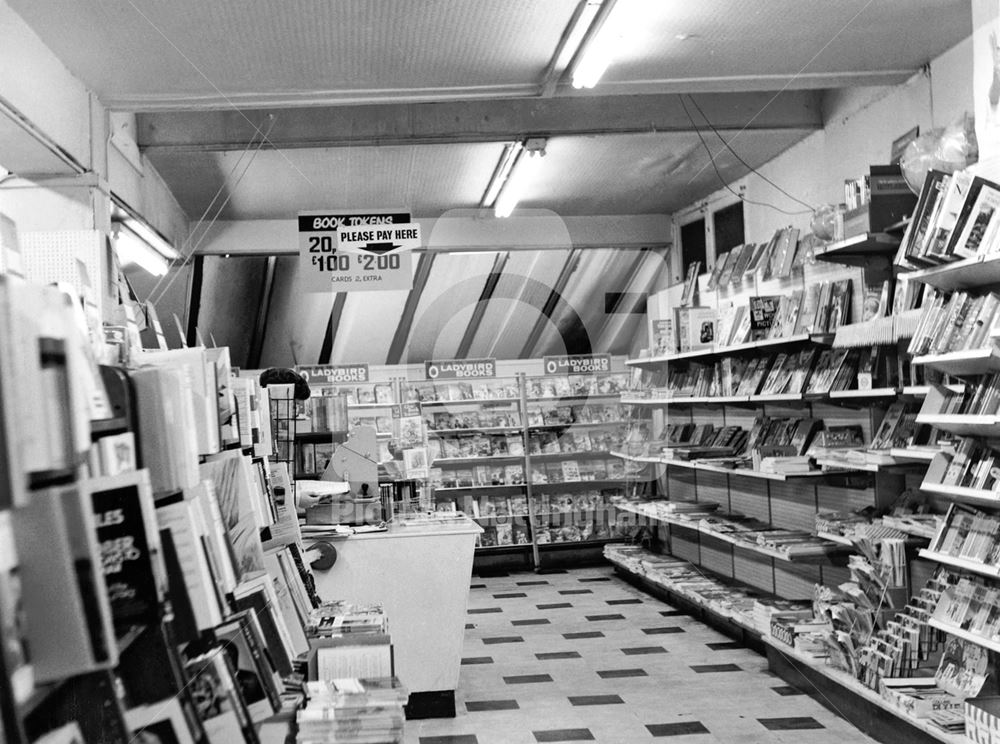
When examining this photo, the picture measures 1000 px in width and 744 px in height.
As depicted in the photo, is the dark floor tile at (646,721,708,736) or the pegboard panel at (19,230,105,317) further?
the dark floor tile at (646,721,708,736)

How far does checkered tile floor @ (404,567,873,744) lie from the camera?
509cm

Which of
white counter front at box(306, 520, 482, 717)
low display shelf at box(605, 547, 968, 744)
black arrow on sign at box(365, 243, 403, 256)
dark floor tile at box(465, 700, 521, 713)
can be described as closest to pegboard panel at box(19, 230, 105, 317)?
white counter front at box(306, 520, 482, 717)

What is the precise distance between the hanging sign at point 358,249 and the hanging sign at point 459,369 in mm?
3600

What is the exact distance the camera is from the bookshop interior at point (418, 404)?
1574 mm

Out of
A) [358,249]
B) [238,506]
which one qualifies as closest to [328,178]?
[358,249]

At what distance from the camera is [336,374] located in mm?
11539

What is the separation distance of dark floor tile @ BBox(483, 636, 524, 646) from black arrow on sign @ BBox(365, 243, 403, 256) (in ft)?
10.5

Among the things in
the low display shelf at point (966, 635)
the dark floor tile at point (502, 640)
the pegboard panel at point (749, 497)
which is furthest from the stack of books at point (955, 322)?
the dark floor tile at point (502, 640)

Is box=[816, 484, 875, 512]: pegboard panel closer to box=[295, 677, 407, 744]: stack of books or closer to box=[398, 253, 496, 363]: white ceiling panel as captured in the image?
box=[295, 677, 407, 744]: stack of books

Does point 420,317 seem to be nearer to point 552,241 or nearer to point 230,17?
point 552,241

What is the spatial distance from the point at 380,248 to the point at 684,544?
4.20 m

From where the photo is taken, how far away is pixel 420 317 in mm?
12773

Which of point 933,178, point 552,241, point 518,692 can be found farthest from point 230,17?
point 552,241

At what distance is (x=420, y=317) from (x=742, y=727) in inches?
331
